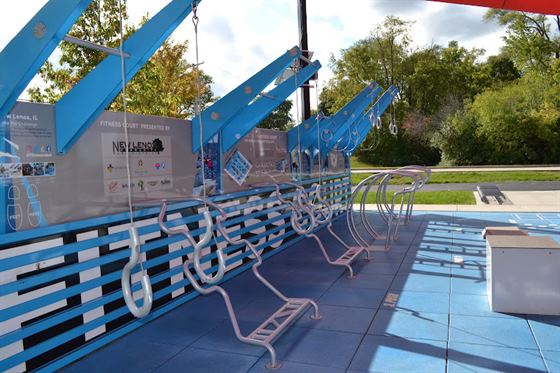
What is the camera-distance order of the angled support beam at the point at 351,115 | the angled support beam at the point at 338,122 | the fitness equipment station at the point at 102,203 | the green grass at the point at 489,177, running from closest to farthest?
the fitness equipment station at the point at 102,203 < the angled support beam at the point at 338,122 < the angled support beam at the point at 351,115 < the green grass at the point at 489,177

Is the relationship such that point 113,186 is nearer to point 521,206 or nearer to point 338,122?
point 338,122

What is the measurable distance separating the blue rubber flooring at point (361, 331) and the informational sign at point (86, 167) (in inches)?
43.3

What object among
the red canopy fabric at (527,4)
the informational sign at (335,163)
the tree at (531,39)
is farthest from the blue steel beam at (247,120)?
the tree at (531,39)

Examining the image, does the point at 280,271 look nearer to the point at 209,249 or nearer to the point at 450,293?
the point at 209,249

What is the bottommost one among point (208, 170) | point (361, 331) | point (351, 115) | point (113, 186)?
point (361, 331)

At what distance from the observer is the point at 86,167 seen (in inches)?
142

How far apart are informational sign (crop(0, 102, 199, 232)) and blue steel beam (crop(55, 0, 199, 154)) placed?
0.09 m

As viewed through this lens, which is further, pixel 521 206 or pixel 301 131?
pixel 521 206

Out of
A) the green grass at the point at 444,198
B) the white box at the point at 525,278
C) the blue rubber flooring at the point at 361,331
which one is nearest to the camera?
the blue rubber flooring at the point at 361,331

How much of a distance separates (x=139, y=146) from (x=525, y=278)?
11.5ft

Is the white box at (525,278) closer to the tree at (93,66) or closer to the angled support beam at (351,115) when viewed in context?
the angled support beam at (351,115)

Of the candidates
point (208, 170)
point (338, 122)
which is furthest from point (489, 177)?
point (208, 170)

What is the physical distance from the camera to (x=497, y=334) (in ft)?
11.7

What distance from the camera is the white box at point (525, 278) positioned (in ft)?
12.9
